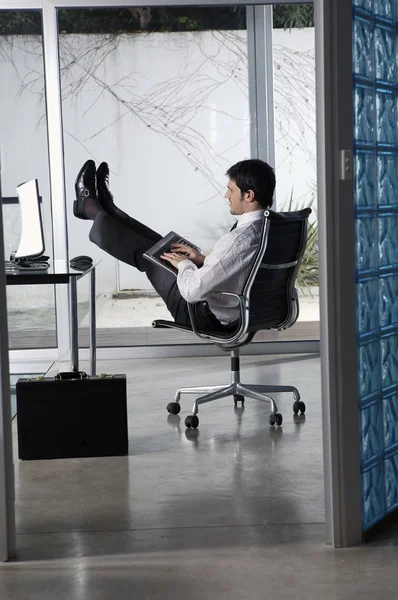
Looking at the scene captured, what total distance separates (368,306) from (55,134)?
4.03 meters

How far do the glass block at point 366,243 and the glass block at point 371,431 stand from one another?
18.2 inches

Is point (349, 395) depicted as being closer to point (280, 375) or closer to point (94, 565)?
point (94, 565)

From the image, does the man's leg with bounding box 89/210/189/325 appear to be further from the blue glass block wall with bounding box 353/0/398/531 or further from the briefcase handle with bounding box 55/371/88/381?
the blue glass block wall with bounding box 353/0/398/531

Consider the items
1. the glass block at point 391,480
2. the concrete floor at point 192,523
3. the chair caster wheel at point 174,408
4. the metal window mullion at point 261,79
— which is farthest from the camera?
the metal window mullion at point 261,79

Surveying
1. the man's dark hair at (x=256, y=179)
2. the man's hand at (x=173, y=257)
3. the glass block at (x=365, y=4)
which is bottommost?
the man's hand at (x=173, y=257)

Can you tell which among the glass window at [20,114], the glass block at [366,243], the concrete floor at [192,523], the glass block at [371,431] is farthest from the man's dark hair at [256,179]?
the glass window at [20,114]

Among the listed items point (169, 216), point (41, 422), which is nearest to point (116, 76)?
point (169, 216)

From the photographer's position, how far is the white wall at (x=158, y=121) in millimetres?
6398

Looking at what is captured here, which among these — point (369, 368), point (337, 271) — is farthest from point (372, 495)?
point (337, 271)

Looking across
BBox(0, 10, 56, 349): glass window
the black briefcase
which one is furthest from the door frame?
BBox(0, 10, 56, 349): glass window

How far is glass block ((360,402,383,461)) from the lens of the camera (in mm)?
2877

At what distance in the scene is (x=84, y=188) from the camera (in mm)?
4957

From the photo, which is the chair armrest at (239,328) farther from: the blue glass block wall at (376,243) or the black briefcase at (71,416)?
the blue glass block wall at (376,243)

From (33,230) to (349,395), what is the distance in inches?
97.0
